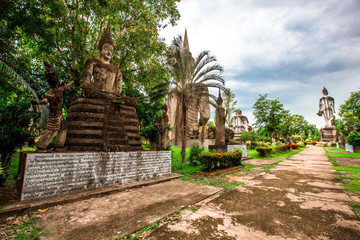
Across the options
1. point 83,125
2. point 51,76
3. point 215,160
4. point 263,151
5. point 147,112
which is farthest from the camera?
point 263,151

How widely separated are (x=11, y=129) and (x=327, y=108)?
45710mm

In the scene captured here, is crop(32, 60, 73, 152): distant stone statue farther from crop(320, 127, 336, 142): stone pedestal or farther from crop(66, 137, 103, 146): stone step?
crop(320, 127, 336, 142): stone pedestal

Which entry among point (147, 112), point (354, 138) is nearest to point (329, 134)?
point (354, 138)

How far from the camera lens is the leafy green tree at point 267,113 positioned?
18.7m

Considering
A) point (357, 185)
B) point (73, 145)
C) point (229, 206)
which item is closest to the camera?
point (229, 206)

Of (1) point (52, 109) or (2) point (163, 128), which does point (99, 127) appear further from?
(2) point (163, 128)

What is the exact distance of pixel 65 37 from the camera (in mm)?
9438

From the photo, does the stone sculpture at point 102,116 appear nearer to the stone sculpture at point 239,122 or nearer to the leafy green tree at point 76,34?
the leafy green tree at point 76,34

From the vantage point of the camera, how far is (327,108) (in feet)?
111

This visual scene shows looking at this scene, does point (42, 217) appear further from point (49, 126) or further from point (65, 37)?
point (65, 37)

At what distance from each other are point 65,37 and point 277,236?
40.6 feet

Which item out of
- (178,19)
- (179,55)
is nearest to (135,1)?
(178,19)

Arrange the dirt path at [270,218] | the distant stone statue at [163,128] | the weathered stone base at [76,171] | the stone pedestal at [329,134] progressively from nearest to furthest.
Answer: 1. the dirt path at [270,218]
2. the weathered stone base at [76,171]
3. the distant stone statue at [163,128]
4. the stone pedestal at [329,134]

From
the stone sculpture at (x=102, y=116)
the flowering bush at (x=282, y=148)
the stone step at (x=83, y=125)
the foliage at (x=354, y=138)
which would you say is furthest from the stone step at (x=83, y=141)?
the foliage at (x=354, y=138)
